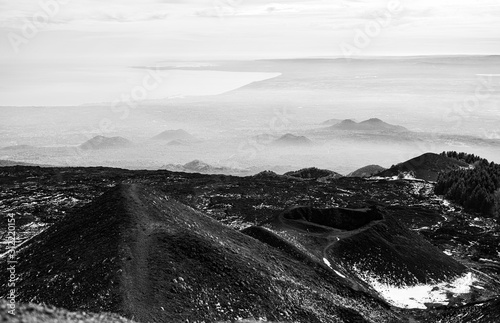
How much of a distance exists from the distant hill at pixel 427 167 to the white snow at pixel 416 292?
43.2 m

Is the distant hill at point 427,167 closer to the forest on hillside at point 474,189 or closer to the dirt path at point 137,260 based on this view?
the forest on hillside at point 474,189

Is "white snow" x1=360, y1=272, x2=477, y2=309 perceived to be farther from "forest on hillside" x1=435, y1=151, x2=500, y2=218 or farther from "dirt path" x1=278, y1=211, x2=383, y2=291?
"forest on hillside" x1=435, y1=151, x2=500, y2=218

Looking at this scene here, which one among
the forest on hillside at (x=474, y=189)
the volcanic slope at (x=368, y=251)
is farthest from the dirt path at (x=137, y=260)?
the forest on hillside at (x=474, y=189)

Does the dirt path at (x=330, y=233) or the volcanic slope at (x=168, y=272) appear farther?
the dirt path at (x=330, y=233)

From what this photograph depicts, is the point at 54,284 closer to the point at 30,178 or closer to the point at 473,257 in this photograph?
the point at 473,257

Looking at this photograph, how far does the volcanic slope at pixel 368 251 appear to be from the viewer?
40.4 m

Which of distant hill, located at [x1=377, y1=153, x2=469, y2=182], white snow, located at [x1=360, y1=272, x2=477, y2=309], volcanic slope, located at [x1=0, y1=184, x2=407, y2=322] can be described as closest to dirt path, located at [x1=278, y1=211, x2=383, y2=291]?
volcanic slope, located at [x1=0, y1=184, x2=407, y2=322]

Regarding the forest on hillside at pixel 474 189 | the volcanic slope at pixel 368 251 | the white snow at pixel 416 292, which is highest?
the forest on hillside at pixel 474 189

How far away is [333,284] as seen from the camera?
36.2 m

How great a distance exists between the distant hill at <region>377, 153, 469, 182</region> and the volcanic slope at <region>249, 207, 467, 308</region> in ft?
124

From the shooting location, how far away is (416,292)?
1570 inches

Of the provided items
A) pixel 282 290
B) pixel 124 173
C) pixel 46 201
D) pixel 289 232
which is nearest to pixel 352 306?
pixel 282 290

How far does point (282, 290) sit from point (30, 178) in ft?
165

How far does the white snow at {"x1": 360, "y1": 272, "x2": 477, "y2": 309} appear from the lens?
1511 inches
